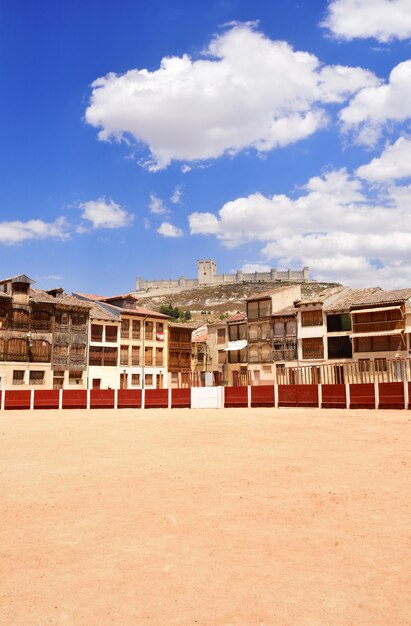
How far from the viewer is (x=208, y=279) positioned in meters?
171

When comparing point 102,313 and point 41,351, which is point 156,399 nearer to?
point 41,351

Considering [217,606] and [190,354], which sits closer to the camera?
[217,606]

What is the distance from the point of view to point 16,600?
214 inches

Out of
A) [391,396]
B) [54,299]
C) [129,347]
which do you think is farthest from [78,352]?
[391,396]

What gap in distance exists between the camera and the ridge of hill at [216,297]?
469 feet

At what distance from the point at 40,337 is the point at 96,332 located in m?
6.33

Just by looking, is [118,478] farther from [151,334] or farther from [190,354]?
[190,354]

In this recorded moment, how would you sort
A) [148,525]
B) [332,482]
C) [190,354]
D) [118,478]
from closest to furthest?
[148,525] → [332,482] → [118,478] → [190,354]

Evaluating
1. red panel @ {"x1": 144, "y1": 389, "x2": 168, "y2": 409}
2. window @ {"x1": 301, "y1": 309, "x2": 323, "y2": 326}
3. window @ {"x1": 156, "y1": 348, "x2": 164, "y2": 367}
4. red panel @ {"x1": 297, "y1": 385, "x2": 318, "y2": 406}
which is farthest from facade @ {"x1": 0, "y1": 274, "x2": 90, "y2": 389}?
red panel @ {"x1": 297, "y1": 385, "x2": 318, "y2": 406}

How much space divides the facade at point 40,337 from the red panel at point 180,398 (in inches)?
820

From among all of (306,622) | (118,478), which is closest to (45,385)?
(118,478)

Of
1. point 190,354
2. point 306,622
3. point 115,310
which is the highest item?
point 115,310

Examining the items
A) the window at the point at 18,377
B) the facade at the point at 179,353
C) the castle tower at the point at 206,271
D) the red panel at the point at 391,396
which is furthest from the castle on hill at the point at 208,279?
the red panel at the point at 391,396

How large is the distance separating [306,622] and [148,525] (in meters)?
3.46
